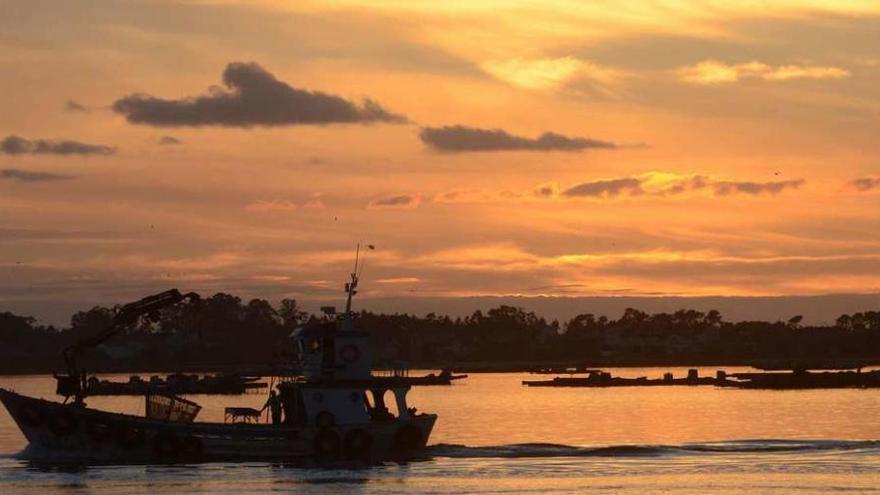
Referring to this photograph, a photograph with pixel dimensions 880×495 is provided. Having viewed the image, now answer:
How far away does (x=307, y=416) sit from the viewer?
247 feet

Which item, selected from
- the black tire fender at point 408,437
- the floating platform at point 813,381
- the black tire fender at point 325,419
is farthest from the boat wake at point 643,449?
the floating platform at point 813,381

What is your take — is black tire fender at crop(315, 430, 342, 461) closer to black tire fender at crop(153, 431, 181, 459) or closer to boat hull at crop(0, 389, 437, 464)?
boat hull at crop(0, 389, 437, 464)

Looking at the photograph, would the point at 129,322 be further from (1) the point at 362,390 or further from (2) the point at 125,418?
(1) the point at 362,390

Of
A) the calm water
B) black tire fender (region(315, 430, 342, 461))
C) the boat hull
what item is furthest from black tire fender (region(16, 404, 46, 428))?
black tire fender (region(315, 430, 342, 461))

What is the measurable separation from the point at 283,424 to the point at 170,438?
17.0ft

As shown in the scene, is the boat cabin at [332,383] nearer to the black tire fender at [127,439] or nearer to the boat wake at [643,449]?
the boat wake at [643,449]

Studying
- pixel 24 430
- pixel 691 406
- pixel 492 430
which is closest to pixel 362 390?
pixel 24 430

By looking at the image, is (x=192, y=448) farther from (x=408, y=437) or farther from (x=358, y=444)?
(x=408, y=437)

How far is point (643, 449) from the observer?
272ft

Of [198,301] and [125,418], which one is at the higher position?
[198,301]

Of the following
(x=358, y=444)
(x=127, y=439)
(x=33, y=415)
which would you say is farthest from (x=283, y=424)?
(x=33, y=415)

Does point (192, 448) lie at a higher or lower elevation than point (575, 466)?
higher

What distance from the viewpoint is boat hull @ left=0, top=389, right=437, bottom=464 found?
74625 millimetres

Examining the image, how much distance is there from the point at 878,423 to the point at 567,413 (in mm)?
29551
